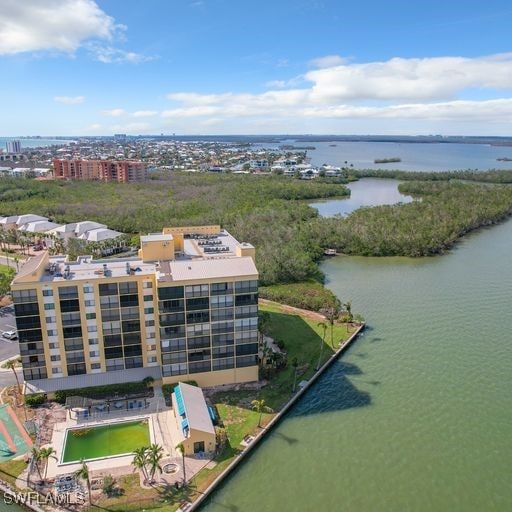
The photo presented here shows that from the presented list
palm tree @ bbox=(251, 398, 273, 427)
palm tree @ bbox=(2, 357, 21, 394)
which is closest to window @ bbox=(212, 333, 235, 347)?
palm tree @ bbox=(251, 398, 273, 427)

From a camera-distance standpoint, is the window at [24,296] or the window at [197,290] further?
the window at [197,290]

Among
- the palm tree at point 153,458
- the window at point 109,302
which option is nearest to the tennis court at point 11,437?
the palm tree at point 153,458

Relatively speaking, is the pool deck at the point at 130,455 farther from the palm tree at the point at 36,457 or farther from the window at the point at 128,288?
the window at the point at 128,288

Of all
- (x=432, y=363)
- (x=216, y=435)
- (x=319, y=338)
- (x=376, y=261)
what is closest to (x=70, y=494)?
(x=216, y=435)

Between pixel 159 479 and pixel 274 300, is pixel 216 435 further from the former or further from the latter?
pixel 274 300

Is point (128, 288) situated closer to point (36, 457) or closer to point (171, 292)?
point (171, 292)
